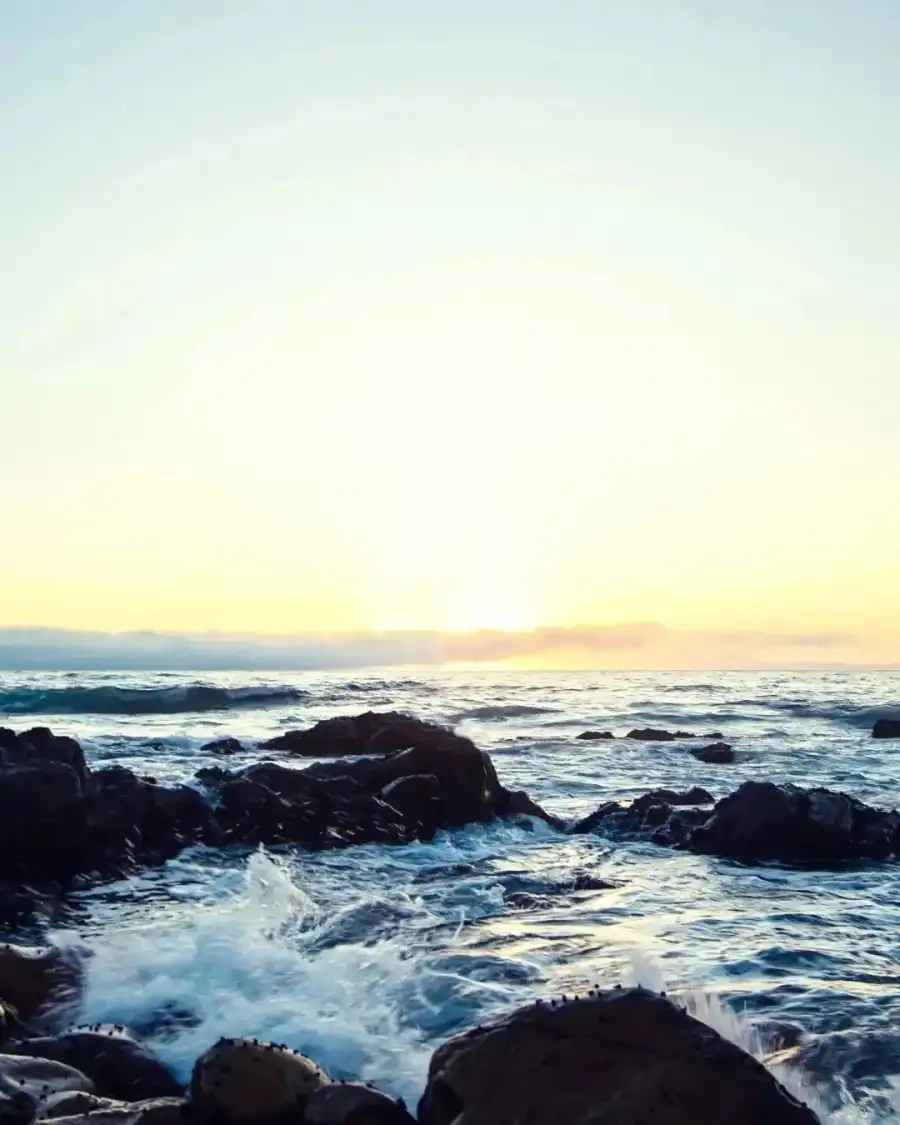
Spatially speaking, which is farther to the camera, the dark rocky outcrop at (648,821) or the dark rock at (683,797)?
the dark rock at (683,797)

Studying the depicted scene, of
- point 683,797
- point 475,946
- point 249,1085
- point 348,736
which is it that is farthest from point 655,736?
point 249,1085

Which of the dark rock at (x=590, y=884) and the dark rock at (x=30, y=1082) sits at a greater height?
the dark rock at (x=30, y=1082)

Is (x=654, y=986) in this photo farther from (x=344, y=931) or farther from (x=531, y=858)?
(x=531, y=858)

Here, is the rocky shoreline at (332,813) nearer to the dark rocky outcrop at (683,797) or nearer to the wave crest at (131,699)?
the dark rocky outcrop at (683,797)

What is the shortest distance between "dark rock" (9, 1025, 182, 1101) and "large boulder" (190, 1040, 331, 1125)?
29.7 inches

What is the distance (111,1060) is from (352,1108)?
1796 millimetres

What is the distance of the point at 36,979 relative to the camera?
7.18 metres

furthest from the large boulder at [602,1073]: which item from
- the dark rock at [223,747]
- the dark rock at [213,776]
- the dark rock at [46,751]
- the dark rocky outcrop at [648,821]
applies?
the dark rock at [223,747]

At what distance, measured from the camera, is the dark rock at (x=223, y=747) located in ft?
75.6

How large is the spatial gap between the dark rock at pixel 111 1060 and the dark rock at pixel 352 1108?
3.79ft

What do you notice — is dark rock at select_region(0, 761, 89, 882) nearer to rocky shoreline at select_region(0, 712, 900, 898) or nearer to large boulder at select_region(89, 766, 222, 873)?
rocky shoreline at select_region(0, 712, 900, 898)

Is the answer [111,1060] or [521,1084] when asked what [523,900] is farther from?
[521,1084]

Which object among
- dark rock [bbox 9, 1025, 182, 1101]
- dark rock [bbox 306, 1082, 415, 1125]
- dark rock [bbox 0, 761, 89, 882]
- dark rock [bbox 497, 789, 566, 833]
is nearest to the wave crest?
dark rock [bbox 497, 789, 566, 833]

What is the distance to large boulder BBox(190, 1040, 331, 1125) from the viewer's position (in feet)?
15.3
